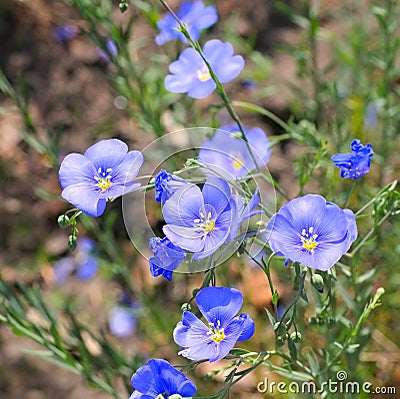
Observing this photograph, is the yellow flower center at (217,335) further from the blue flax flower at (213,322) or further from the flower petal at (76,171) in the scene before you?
the flower petal at (76,171)

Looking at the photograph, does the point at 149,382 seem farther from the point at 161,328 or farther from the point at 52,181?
the point at 52,181

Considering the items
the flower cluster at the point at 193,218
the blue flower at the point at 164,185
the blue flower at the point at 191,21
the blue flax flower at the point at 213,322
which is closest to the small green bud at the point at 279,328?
the blue flax flower at the point at 213,322

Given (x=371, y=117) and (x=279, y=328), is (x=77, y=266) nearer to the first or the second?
(x=371, y=117)

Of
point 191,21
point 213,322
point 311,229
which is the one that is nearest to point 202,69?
point 191,21

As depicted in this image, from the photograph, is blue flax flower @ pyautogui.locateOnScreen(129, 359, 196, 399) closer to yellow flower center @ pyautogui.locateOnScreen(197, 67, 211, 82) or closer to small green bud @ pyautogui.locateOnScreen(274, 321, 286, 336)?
small green bud @ pyautogui.locateOnScreen(274, 321, 286, 336)

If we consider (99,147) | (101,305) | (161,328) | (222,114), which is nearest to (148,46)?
(222,114)

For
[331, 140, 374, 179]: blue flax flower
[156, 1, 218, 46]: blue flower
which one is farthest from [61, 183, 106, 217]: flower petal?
[156, 1, 218, 46]: blue flower
